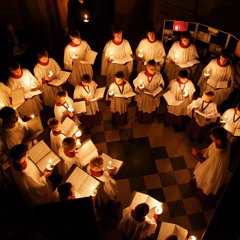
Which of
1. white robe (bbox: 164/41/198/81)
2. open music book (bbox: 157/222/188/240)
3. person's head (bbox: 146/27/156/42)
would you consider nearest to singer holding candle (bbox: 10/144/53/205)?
open music book (bbox: 157/222/188/240)

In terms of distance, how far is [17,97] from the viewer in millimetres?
6895

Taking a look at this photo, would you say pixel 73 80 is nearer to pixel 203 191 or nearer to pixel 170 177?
pixel 170 177

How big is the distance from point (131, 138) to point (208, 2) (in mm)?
4376

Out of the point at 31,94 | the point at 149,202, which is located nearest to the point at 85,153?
the point at 149,202

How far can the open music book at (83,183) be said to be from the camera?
17.7 feet

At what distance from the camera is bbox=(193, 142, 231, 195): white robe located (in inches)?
225

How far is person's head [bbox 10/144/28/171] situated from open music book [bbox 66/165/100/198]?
855 mm

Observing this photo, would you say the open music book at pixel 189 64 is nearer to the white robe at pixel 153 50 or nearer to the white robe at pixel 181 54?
the white robe at pixel 181 54

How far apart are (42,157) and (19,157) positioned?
80 centimetres

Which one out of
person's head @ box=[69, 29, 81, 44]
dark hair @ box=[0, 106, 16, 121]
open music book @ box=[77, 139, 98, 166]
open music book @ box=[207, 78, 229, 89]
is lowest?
open music book @ box=[77, 139, 98, 166]

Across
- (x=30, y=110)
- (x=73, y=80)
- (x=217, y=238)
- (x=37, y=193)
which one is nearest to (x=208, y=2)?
(x=73, y=80)

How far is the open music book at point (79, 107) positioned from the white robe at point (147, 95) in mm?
1383

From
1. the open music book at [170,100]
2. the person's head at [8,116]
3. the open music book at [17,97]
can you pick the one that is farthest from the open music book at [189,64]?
the person's head at [8,116]

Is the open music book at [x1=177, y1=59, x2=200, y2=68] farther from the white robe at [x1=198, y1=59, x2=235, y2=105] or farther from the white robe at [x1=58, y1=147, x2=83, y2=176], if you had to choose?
the white robe at [x1=58, y1=147, x2=83, y2=176]
